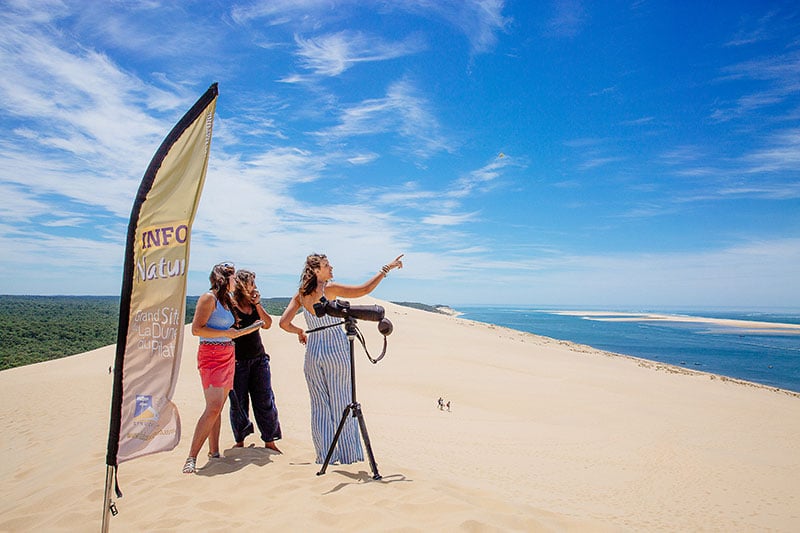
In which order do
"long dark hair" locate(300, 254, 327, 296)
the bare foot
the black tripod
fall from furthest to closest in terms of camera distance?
the bare foot
"long dark hair" locate(300, 254, 327, 296)
the black tripod

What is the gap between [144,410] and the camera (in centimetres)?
292

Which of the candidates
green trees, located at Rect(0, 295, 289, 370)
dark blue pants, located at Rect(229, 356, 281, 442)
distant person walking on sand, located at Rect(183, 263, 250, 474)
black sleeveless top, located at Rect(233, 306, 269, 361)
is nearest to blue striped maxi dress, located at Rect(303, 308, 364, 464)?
distant person walking on sand, located at Rect(183, 263, 250, 474)

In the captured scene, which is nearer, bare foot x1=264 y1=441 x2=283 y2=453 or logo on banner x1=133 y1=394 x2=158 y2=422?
logo on banner x1=133 y1=394 x2=158 y2=422

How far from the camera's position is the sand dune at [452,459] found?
3496 mm

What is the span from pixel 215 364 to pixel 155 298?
74.4 inches

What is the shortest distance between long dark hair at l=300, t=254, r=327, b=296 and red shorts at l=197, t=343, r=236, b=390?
1.07 metres

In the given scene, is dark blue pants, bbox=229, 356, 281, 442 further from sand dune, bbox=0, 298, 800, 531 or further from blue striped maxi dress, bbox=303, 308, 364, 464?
blue striped maxi dress, bbox=303, 308, 364, 464

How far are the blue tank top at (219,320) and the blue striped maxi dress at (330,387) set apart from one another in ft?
2.70

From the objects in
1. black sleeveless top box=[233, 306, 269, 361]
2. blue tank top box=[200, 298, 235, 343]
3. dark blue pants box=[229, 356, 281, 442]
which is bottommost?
dark blue pants box=[229, 356, 281, 442]

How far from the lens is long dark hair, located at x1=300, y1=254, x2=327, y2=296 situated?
4328 millimetres

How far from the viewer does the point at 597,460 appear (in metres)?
9.39

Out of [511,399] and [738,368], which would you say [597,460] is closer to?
[511,399]

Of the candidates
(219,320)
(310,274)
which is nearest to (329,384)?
(310,274)

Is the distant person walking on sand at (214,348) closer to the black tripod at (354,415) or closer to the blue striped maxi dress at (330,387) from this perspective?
the blue striped maxi dress at (330,387)
